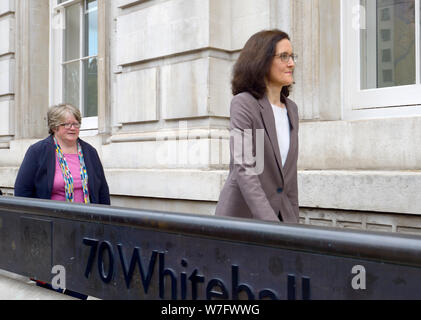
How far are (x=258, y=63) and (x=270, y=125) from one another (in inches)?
13.4

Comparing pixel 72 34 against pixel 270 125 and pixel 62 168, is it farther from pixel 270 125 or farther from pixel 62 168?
pixel 270 125

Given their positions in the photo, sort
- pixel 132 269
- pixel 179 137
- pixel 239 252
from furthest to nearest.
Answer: pixel 179 137 → pixel 132 269 → pixel 239 252

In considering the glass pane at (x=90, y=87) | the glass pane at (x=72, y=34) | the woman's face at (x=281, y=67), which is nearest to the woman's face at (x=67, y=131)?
the woman's face at (x=281, y=67)

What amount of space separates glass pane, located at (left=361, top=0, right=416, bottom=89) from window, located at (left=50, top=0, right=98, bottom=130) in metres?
4.02

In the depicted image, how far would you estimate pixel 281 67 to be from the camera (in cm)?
269

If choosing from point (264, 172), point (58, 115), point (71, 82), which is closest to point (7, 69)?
point (71, 82)

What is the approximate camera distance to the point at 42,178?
3.70 m

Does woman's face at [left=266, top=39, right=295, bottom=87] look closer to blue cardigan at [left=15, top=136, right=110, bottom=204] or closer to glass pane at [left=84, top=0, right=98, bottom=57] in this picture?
blue cardigan at [left=15, top=136, right=110, bottom=204]

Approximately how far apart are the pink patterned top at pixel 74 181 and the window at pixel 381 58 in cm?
234

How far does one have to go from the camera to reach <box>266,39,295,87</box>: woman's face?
2.69 metres

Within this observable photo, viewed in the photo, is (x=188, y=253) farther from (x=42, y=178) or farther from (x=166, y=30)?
(x=166, y=30)

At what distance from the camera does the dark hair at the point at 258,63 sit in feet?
8.76
